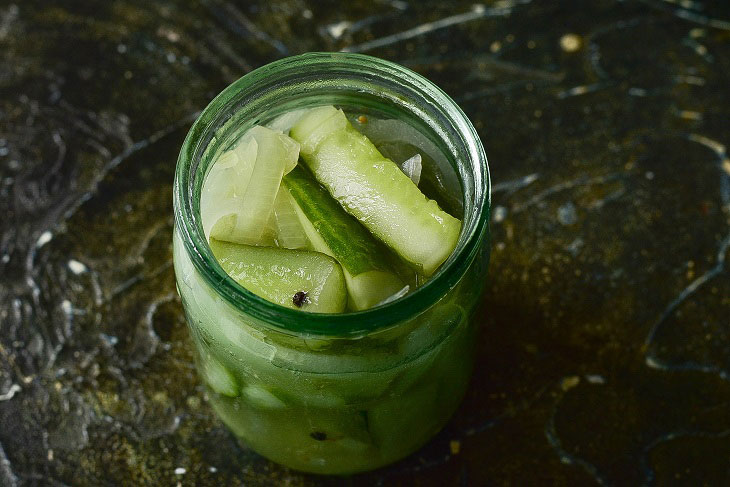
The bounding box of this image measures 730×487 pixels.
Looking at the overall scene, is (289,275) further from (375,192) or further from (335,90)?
(335,90)

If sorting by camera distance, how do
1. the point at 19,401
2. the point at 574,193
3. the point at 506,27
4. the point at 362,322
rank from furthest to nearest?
the point at 506,27 < the point at 574,193 < the point at 19,401 < the point at 362,322

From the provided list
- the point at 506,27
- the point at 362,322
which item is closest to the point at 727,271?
the point at 506,27

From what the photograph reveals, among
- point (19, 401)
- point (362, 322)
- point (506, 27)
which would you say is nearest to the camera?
point (362, 322)

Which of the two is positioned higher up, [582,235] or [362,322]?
[362,322]

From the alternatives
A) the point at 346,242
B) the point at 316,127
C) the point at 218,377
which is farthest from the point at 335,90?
the point at 218,377

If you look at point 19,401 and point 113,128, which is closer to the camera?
point 19,401

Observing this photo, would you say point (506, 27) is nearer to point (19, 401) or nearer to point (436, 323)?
point (436, 323)
